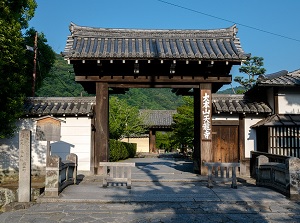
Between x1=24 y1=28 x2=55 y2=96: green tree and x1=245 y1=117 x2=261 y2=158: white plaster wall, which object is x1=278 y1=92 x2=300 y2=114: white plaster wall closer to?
x1=245 y1=117 x2=261 y2=158: white plaster wall

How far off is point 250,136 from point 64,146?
8179 mm

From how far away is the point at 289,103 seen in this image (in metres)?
12.8

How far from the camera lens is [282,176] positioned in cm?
901

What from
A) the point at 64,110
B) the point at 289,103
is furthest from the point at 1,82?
the point at 289,103

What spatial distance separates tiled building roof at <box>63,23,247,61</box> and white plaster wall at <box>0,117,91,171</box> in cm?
314

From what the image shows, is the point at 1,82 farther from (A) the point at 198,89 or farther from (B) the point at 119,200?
(A) the point at 198,89

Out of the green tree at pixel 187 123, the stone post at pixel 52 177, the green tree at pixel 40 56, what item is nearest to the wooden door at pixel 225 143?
the stone post at pixel 52 177

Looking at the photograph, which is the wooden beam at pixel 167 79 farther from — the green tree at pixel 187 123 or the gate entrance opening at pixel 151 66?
the green tree at pixel 187 123

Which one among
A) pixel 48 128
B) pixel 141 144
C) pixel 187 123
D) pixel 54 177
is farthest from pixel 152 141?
pixel 54 177

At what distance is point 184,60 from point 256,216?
6.34m

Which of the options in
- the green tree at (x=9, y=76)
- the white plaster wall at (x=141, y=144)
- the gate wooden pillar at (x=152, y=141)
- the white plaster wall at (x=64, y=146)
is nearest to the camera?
the green tree at (x=9, y=76)

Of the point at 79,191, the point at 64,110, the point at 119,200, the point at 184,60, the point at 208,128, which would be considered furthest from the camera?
the point at 64,110

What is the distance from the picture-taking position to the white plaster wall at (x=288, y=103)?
1280 centimetres

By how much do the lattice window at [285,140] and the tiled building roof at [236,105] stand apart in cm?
112
